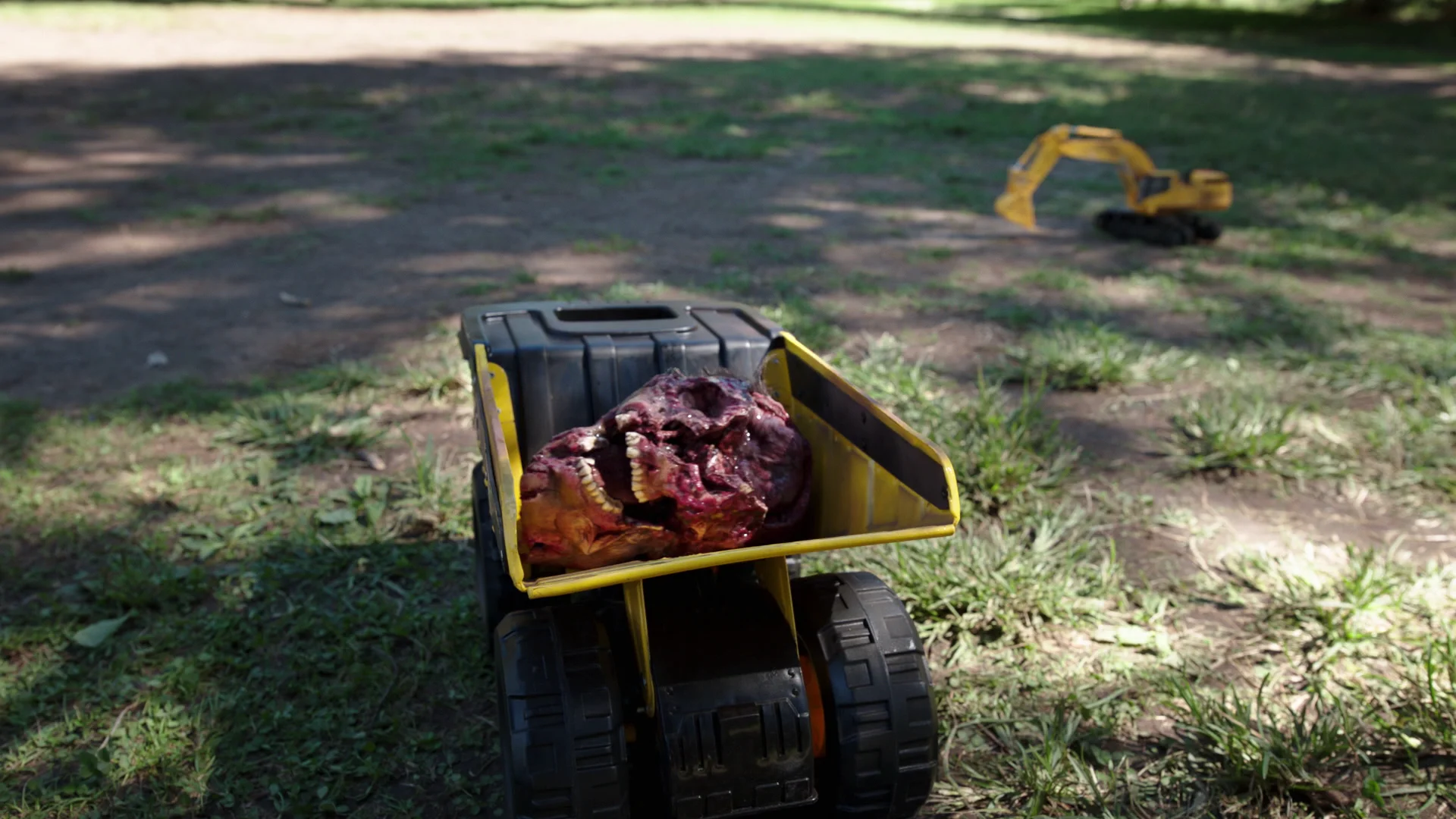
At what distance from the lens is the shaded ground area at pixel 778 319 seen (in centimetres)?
237

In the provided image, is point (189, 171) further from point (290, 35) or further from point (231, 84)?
point (290, 35)

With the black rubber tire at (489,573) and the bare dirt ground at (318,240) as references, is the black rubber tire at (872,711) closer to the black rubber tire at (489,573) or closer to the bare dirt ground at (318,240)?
the black rubber tire at (489,573)

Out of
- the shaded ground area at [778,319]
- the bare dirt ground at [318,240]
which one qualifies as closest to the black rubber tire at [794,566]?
the shaded ground area at [778,319]

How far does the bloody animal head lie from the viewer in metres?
1.90

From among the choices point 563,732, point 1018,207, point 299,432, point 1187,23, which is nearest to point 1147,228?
point 1018,207

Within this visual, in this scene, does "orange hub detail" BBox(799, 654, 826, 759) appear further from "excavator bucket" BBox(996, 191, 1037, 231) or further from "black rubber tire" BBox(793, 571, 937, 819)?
"excavator bucket" BBox(996, 191, 1037, 231)

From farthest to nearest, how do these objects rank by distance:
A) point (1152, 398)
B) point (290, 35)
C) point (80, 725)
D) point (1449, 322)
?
point (290, 35) < point (1449, 322) < point (1152, 398) < point (80, 725)

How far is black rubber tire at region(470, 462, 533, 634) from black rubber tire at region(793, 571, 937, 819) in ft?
2.44

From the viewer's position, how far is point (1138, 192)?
6480 mm

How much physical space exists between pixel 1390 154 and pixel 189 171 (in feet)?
31.7

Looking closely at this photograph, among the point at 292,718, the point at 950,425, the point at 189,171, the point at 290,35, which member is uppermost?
the point at 290,35

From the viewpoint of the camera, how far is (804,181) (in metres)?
7.81

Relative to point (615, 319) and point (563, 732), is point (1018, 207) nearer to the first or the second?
point (615, 319)

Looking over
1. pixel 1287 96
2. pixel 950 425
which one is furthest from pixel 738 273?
pixel 1287 96
